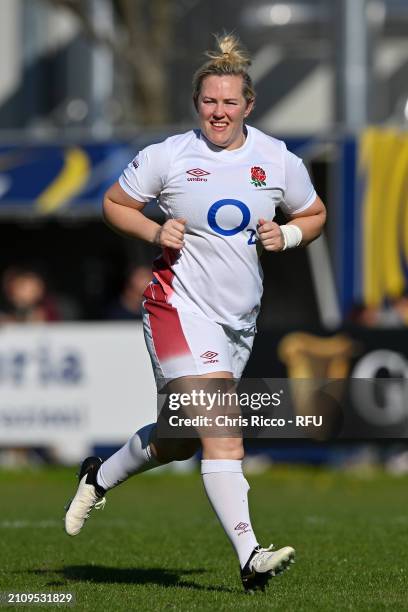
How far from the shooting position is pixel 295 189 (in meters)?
7.05

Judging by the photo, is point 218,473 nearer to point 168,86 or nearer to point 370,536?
point 370,536

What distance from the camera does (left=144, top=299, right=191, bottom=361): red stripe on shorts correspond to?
685 centimetres

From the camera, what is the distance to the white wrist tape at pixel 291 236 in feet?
22.5

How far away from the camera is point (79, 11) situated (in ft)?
73.5

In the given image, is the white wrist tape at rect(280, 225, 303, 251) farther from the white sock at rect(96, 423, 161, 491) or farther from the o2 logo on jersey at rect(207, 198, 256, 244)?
the white sock at rect(96, 423, 161, 491)

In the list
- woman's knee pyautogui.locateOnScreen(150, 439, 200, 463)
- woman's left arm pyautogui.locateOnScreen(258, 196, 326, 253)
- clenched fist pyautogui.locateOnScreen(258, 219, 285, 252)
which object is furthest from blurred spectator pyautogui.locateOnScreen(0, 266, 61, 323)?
clenched fist pyautogui.locateOnScreen(258, 219, 285, 252)

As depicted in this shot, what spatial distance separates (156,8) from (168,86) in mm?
2205

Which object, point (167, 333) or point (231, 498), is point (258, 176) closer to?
point (167, 333)

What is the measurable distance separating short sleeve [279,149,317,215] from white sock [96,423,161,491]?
1.25 m

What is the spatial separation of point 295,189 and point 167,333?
0.92 meters

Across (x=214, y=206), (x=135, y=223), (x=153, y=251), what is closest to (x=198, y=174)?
(x=214, y=206)

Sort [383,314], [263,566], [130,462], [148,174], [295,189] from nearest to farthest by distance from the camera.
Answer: [263,566] → [148,174] → [295,189] → [130,462] → [383,314]

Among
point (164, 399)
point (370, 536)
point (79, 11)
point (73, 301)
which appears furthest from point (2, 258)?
point (164, 399)

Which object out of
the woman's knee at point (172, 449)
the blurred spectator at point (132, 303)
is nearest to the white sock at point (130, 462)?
the woman's knee at point (172, 449)
